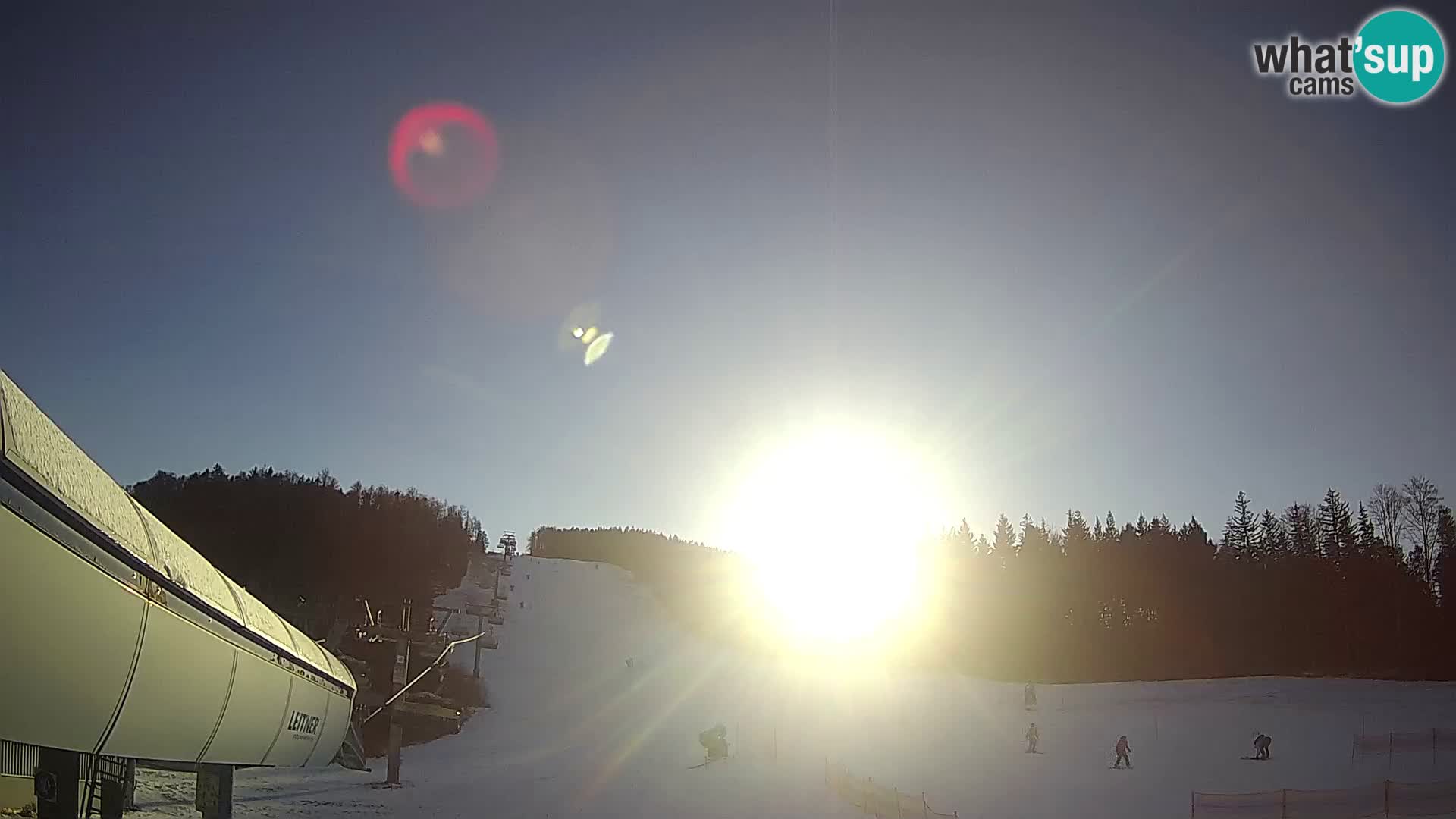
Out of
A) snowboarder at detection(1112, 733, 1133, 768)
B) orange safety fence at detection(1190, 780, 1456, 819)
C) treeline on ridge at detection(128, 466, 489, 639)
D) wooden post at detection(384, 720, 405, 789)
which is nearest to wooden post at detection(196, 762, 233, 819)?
wooden post at detection(384, 720, 405, 789)

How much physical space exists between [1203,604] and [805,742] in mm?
40637

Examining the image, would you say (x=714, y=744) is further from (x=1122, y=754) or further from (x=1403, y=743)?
(x=1403, y=743)

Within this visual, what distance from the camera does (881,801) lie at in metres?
23.9

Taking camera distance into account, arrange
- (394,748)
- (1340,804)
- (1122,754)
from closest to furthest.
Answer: (1340,804), (394,748), (1122,754)

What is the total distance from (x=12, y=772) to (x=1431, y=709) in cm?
5503

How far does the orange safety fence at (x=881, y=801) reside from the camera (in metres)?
22.6

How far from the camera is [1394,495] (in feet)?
233

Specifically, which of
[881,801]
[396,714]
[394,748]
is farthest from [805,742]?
[396,714]

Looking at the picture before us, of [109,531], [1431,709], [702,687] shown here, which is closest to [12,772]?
[109,531]

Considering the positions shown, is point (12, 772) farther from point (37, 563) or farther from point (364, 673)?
point (364, 673)

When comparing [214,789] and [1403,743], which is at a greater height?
[214,789]

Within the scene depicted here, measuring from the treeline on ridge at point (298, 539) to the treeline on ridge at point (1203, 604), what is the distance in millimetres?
23679

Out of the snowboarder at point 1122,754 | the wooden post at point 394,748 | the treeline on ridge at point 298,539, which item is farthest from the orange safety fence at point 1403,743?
the treeline on ridge at point 298,539

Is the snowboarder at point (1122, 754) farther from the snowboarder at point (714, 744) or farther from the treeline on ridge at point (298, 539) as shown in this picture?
the treeline on ridge at point (298, 539)
